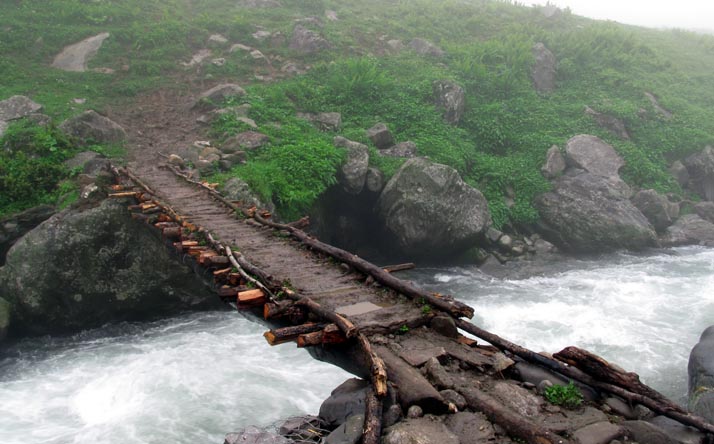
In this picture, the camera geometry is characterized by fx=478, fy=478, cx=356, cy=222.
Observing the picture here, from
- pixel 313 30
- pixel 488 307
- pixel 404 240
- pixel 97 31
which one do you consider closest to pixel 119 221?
pixel 404 240

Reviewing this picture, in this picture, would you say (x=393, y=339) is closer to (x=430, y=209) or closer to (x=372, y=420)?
(x=372, y=420)

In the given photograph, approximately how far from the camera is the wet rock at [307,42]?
74.1 feet

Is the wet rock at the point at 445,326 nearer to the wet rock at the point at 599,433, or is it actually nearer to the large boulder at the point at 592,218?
the wet rock at the point at 599,433

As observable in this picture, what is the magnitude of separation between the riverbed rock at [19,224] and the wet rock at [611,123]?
20301 mm

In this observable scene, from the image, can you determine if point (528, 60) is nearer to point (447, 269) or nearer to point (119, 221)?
point (447, 269)

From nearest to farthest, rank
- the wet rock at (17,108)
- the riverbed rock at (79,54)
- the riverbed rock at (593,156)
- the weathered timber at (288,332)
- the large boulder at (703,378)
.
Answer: the weathered timber at (288,332) < the large boulder at (703,378) < the wet rock at (17,108) < the riverbed rock at (593,156) < the riverbed rock at (79,54)

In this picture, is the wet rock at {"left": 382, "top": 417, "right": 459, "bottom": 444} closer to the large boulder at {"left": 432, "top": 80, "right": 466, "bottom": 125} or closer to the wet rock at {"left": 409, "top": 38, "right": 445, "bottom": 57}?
the large boulder at {"left": 432, "top": 80, "right": 466, "bottom": 125}

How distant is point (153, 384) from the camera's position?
335 inches

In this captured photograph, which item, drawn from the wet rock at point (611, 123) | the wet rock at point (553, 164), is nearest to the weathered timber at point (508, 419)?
the wet rock at point (553, 164)

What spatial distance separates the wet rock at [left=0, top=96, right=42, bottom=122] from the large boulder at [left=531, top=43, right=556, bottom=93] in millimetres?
20850

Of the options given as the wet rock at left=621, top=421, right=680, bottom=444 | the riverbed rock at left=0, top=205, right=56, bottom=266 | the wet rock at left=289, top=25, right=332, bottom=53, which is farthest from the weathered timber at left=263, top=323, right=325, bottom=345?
the wet rock at left=289, top=25, right=332, bottom=53

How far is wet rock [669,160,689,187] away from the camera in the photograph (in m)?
19.5

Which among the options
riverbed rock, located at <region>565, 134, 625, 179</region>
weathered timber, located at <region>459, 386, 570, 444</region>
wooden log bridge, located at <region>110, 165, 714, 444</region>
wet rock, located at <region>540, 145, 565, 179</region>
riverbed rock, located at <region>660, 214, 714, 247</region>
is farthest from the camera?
riverbed rock, located at <region>565, 134, 625, 179</region>

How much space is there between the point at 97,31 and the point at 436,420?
2238 cm
